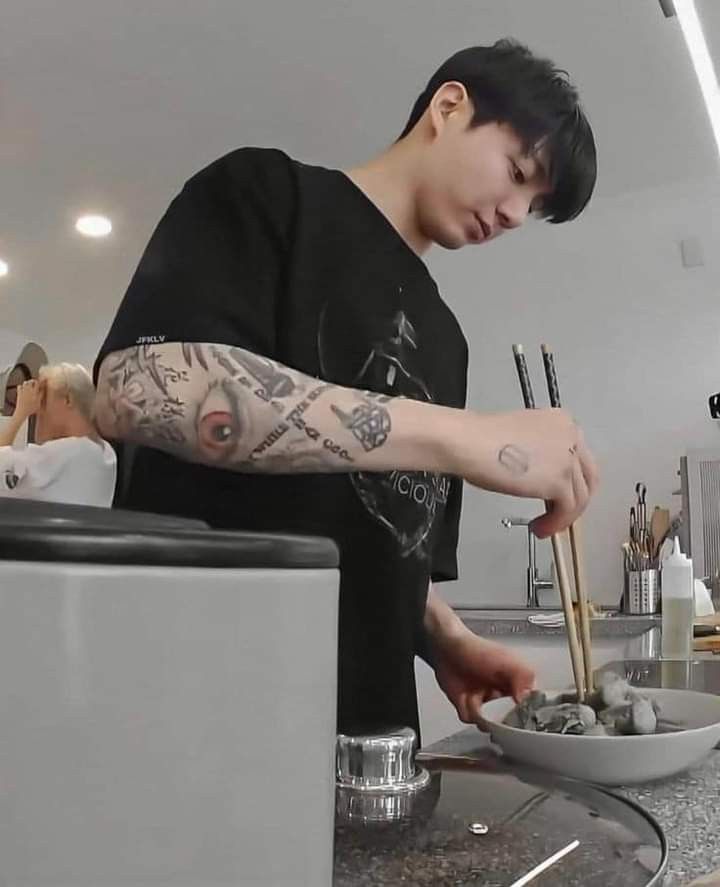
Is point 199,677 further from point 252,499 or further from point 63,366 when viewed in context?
point 63,366

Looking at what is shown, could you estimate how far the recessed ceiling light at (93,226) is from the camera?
344cm

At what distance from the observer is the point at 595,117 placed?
8.96ft

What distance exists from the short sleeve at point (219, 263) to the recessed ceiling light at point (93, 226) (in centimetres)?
292

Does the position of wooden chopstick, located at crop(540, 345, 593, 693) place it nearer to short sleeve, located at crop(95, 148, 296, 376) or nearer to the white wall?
short sleeve, located at crop(95, 148, 296, 376)

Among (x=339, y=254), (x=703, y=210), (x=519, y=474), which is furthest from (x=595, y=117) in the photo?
(x=519, y=474)

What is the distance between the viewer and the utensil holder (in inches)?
99.4

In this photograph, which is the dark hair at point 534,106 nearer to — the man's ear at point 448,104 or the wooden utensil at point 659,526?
the man's ear at point 448,104

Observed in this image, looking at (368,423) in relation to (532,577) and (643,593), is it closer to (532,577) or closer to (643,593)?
(643,593)

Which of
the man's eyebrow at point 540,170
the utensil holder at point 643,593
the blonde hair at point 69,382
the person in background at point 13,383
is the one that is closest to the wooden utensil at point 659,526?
the utensil holder at point 643,593

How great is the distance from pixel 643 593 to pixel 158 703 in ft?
8.13

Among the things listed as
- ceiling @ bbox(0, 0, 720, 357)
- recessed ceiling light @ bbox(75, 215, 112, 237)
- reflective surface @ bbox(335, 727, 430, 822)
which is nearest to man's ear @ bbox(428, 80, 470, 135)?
reflective surface @ bbox(335, 727, 430, 822)

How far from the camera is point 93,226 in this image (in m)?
3.50

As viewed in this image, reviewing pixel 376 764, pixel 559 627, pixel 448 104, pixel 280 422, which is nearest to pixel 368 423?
pixel 280 422

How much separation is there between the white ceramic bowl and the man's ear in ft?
1.67
